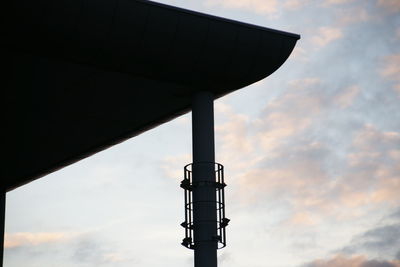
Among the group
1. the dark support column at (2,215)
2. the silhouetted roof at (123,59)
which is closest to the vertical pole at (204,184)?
the silhouetted roof at (123,59)

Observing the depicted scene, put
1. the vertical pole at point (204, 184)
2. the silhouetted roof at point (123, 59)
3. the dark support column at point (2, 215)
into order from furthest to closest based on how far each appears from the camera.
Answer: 1. the dark support column at point (2, 215)
2. the vertical pole at point (204, 184)
3. the silhouetted roof at point (123, 59)

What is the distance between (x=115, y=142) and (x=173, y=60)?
415 inches

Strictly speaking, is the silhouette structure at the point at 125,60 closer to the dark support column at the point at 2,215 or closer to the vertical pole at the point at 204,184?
the vertical pole at the point at 204,184

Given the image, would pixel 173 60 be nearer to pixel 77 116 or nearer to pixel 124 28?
pixel 124 28

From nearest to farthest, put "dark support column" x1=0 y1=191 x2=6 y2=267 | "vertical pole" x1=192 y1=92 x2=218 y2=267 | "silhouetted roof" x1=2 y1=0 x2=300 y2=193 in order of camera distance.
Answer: "silhouetted roof" x1=2 y1=0 x2=300 y2=193 → "vertical pole" x1=192 y1=92 x2=218 y2=267 → "dark support column" x1=0 y1=191 x2=6 y2=267

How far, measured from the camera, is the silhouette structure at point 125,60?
2377 cm

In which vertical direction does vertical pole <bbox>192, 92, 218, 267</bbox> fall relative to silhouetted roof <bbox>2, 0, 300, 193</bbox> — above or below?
below

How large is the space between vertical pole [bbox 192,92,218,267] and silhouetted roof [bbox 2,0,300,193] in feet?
3.48

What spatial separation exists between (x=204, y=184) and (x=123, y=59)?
5456mm

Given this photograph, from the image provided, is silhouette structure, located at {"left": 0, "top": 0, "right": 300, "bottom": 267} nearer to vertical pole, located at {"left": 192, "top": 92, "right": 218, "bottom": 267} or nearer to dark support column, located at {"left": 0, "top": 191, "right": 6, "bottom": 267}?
vertical pole, located at {"left": 192, "top": 92, "right": 218, "bottom": 267}

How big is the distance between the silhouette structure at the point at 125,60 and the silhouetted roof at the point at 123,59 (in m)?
0.04

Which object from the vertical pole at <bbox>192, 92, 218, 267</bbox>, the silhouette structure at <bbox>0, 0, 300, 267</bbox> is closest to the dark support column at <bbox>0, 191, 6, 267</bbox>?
the silhouette structure at <bbox>0, 0, 300, 267</bbox>

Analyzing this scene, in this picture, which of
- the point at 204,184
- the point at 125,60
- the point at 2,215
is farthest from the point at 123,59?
the point at 2,215

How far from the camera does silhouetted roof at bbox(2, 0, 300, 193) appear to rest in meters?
23.8
